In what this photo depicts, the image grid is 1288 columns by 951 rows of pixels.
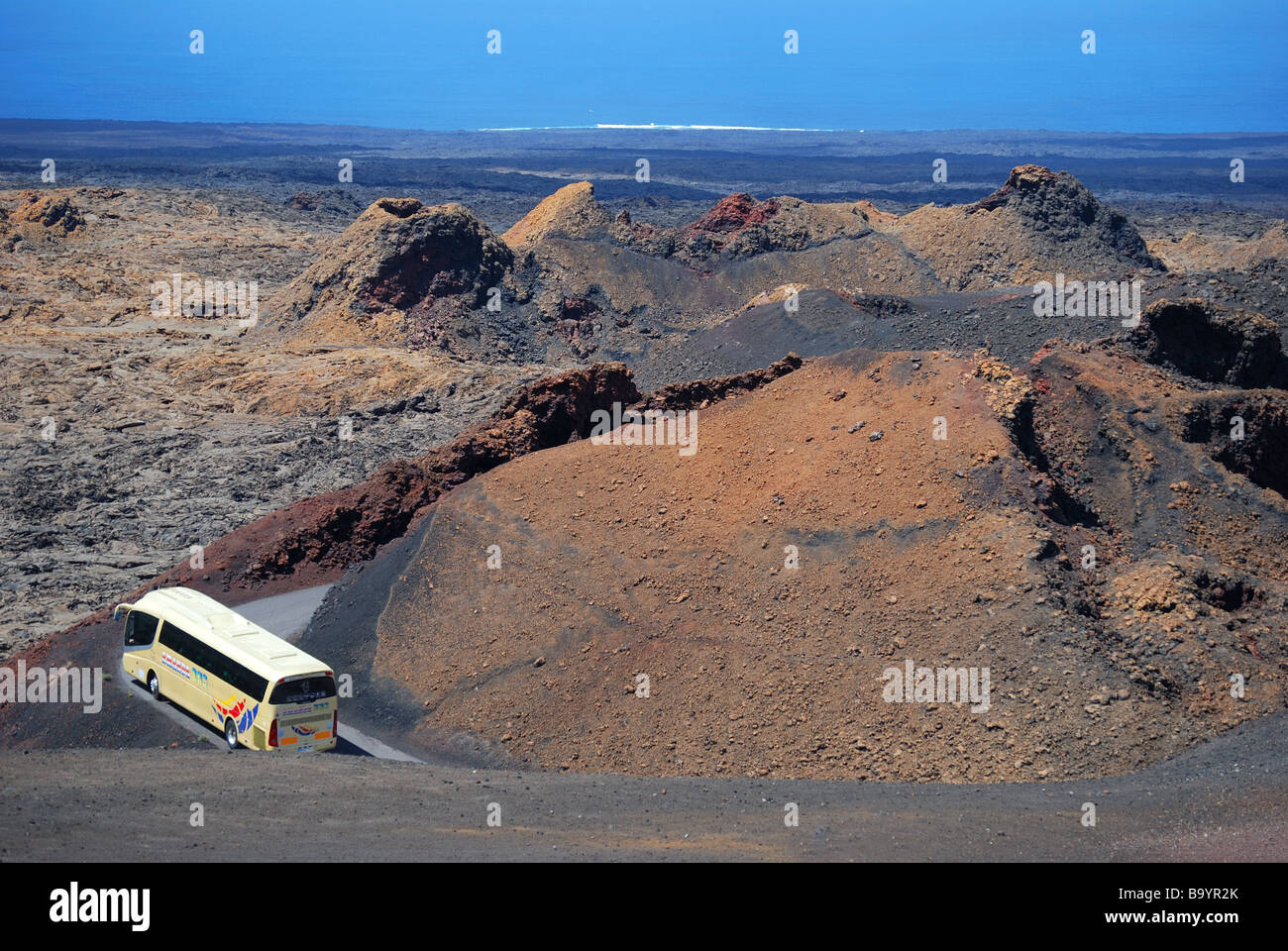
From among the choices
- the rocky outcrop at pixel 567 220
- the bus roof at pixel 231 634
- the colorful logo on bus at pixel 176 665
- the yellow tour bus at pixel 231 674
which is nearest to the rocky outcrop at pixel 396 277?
the rocky outcrop at pixel 567 220

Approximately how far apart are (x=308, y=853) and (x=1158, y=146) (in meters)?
173

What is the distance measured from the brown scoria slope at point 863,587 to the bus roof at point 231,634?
1833 millimetres

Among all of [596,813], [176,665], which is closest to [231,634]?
[176,665]

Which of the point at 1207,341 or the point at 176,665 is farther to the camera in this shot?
the point at 1207,341

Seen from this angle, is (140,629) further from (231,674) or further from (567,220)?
(567,220)

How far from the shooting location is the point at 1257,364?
69.8 ft

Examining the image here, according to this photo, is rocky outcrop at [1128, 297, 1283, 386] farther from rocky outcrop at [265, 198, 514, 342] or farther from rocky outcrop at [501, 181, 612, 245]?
rocky outcrop at [501, 181, 612, 245]

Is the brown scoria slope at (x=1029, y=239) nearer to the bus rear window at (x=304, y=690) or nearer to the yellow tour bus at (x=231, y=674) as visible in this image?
the yellow tour bus at (x=231, y=674)

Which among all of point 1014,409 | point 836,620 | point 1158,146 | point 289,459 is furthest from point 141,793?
point 1158,146

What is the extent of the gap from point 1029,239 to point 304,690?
33.0m

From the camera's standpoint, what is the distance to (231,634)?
50.5ft

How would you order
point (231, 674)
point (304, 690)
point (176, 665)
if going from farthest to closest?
point (176, 665), point (231, 674), point (304, 690)

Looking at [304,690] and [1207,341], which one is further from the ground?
[1207,341]
